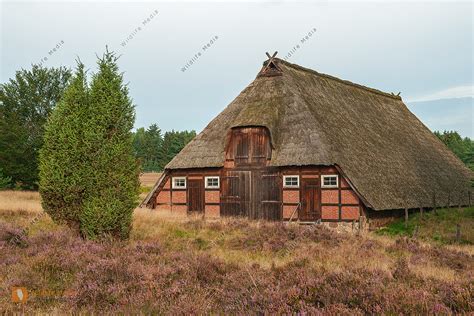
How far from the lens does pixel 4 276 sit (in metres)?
8.15

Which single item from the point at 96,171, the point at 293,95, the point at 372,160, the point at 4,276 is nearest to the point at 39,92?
the point at 293,95

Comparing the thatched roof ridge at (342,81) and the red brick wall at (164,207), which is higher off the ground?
the thatched roof ridge at (342,81)

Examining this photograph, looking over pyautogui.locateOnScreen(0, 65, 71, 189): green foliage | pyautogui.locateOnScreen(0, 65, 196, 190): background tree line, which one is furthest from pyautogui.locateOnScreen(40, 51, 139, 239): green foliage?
pyautogui.locateOnScreen(0, 65, 71, 189): green foliage

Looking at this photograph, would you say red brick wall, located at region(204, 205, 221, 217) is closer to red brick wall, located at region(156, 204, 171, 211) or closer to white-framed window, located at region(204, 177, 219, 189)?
white-framed window, located at region(204, 177, 219, 189)

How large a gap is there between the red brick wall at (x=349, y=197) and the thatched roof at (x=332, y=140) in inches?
23.6

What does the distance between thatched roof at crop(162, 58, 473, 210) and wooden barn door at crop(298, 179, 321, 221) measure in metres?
1.25

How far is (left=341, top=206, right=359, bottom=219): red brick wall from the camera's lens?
21953mm

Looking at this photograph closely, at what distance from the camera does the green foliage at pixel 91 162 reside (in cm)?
1259

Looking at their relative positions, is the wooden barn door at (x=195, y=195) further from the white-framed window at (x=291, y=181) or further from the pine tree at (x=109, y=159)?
the pine tree at (x=109, y=159)

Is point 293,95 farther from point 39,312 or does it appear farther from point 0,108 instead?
point 0,108

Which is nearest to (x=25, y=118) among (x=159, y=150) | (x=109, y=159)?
(x=109, y=159)

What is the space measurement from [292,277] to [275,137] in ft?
55.5

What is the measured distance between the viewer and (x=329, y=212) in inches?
886

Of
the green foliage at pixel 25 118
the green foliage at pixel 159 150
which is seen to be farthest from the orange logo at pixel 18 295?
the green foliage at pixel 159 150
